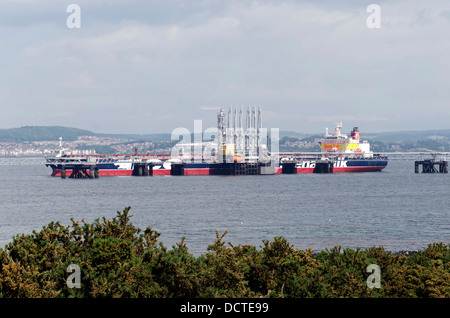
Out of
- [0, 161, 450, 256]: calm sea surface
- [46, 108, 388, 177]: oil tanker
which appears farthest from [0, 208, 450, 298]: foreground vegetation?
[46, 108, 388, 177]: oil tanker

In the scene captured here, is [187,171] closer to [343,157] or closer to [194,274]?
[343,157]

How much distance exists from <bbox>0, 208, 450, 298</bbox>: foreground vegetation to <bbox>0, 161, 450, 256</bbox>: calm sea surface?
756 inches

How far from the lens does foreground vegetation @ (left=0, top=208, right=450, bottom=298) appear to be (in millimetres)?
22125

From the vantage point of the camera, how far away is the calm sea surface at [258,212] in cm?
5322

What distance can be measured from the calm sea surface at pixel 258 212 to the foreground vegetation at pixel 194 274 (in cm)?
1921

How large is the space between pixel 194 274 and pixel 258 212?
49.8m

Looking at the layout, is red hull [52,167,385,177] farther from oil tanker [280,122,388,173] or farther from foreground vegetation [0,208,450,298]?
foreground vegetation [0,208,450,298]

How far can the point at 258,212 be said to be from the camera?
7262 cm

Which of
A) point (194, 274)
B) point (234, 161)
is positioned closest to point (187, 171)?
point (234, 161)

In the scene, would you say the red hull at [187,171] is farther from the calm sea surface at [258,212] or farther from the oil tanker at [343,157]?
the calm sea surface at [258,212]
